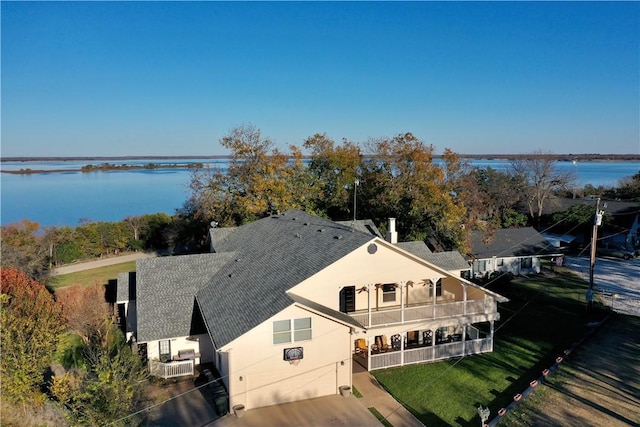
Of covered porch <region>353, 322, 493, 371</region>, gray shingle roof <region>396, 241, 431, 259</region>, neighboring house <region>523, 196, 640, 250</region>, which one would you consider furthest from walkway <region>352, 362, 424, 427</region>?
neighboring house <region>523, 196, 640, 250</region>

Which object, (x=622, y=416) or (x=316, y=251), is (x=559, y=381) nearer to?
(x=622, y=416)

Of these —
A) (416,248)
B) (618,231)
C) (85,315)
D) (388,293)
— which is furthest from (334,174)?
(618,231)

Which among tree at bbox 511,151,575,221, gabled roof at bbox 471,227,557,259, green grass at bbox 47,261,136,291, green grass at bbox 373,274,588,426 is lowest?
green grass at bbox 373,274,588,426

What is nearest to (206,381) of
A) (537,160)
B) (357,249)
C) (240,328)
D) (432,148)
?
(240,328)

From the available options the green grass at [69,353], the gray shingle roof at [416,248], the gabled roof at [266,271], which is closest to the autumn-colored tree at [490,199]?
the gray shingle roof at [416,248]

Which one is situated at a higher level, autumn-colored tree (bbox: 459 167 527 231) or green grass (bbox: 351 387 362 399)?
autumn-colored tree (bbox: 459 167 527 231)

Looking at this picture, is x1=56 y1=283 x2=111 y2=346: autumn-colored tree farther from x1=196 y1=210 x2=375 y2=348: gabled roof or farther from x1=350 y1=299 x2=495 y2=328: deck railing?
x1=350 y1=299 x2=495 y2=328: deck railing

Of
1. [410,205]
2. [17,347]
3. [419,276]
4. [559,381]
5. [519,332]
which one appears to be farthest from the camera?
[410,205]
